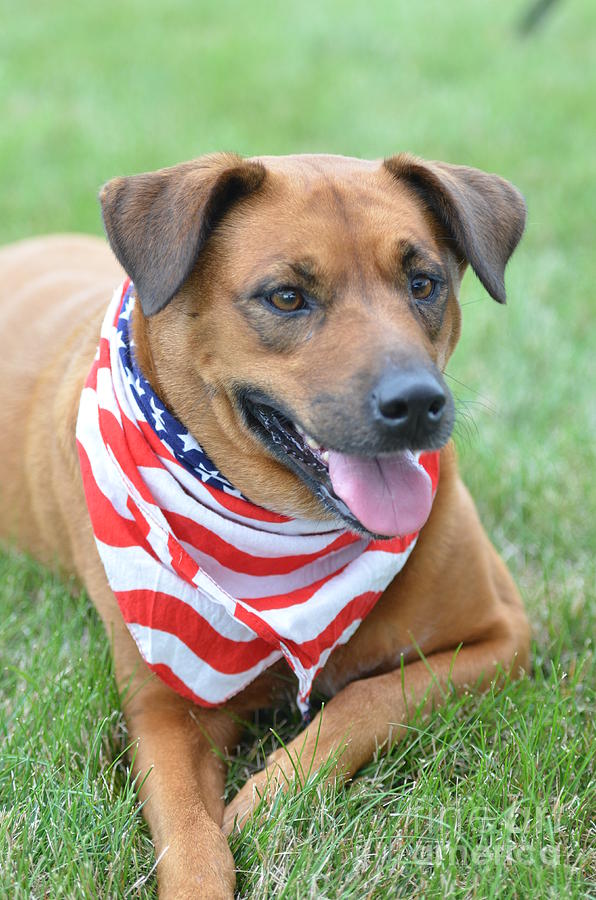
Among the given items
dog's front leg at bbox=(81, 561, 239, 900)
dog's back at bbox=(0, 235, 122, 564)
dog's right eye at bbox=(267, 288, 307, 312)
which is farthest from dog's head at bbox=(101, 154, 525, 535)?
dog's back at bbox=(0, 235, 122, 564)

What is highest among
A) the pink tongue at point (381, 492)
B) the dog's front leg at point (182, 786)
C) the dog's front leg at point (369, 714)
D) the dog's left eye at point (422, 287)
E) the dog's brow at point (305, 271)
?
the dog's brow at point (305, 271)

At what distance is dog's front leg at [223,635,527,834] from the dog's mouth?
16.6 inches

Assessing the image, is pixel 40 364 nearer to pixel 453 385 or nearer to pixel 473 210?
pixel 473 210

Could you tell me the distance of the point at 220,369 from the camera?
2645mm

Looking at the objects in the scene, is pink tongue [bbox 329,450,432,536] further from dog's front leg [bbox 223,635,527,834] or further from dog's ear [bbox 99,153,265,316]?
dog's ear [bbox 99,153,265,316]

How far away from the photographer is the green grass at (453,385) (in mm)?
2301

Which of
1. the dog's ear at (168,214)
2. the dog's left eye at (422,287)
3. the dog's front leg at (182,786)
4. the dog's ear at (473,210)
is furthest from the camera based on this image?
the dog's ear at (473,210)

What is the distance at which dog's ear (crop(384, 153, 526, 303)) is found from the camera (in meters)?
2.80

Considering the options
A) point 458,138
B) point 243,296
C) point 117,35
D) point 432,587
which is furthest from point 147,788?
point 117,35

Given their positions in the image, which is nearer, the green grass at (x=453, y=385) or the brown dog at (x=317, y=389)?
the green grass at (x=453, y=385)

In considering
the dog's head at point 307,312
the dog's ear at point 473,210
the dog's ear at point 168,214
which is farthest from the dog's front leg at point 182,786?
the dog's ear at point 473,210

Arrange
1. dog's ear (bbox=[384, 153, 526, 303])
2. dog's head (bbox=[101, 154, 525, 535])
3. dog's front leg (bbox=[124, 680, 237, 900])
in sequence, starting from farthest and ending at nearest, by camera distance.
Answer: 1. dog's ear (bbox=[384, 153, 526, 303])
2. dog's head (bbox=[101, 154, 525, 535])
3. dog's front leg (bbox=[124, 680, 237, 900])

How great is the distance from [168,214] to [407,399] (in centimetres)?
76

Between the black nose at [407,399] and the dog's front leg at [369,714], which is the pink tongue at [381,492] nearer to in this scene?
the black nose at [407,399]
